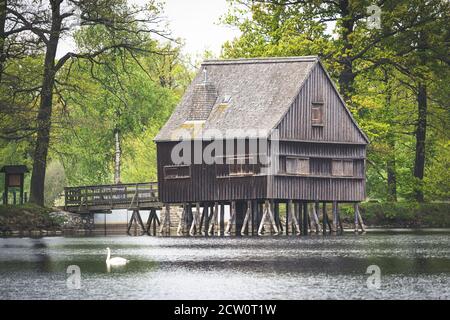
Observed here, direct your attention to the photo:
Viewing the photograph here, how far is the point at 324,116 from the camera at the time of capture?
6819 centimetres

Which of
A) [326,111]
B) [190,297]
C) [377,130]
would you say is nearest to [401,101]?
[377,130]

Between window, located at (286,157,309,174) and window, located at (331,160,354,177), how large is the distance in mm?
2153

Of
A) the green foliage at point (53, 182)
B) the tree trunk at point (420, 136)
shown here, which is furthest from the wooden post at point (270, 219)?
the green foliage at point (53, 182)

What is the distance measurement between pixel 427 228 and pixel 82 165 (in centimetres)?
2799

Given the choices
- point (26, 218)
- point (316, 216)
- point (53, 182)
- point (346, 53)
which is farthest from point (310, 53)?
point (53, 182)

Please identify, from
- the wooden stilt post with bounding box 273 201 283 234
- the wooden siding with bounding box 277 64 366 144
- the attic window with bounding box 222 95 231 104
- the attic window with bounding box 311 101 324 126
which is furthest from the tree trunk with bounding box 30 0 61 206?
the attic window with bounding box 311 101 324 126

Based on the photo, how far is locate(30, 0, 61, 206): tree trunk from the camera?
72750mm

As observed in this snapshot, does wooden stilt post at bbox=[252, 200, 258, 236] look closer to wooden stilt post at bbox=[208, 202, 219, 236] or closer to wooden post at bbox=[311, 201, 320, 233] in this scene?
wooden stilt post at bbox=[208, 202, 219, 236]

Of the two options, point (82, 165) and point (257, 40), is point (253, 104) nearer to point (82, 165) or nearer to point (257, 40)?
point (257, 40)

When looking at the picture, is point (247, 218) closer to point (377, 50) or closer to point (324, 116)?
point (324, 116)

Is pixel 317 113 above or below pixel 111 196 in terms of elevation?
above

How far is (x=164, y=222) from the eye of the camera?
72938mm

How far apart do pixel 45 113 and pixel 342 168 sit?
17.8m
